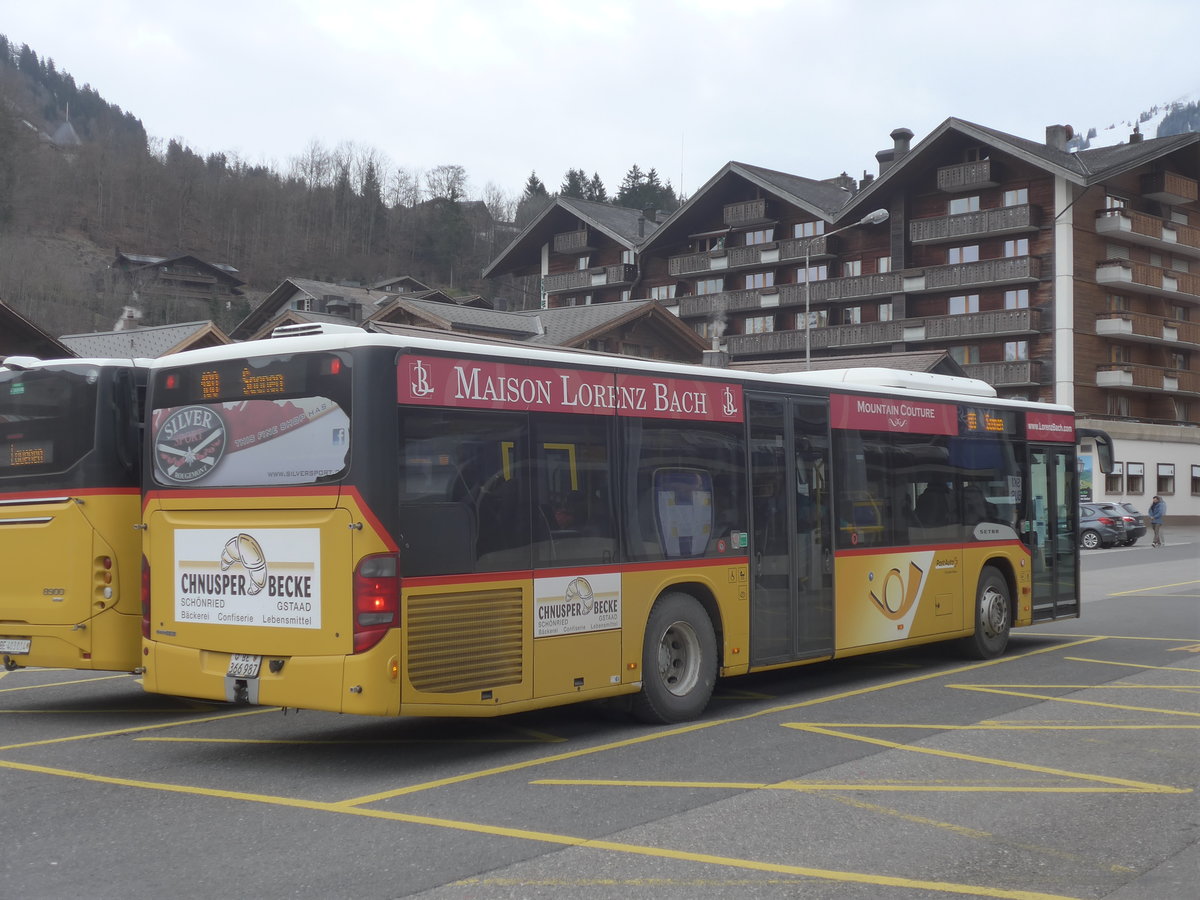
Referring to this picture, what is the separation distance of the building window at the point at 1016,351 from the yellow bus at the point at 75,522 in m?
56.8

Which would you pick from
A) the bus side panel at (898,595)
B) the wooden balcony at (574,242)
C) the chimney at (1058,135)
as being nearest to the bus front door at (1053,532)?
the bus side panel at (898,595)

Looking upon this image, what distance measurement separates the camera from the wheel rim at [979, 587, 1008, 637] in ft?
46.1

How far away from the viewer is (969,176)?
63250mm

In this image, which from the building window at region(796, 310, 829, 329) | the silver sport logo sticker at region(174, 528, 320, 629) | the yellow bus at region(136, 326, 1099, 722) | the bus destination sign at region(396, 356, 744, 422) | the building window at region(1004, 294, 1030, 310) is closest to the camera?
the yellow bus at region(136, 326, 1099, 722)

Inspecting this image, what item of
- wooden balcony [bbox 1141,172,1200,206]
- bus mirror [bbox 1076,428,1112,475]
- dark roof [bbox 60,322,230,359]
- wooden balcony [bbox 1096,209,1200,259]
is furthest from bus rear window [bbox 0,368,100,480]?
wooden balcony [bbox 1141,172,1200,206]

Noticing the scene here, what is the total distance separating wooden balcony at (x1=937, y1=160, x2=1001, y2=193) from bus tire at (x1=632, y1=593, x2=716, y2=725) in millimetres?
56704

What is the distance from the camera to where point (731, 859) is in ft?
20.1

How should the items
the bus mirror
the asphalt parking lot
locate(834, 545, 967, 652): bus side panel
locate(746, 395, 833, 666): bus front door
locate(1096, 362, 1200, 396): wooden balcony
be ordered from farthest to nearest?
locate(1096, 362, 1200, 396): wooden balcony < the bus mirror < locate(834, 545, 967, 652): bus side panel < locate(746, 395, 833, 666): bus front door < the asphalt parking lot

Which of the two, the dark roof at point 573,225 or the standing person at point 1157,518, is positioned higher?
the dark roof at point 573,225

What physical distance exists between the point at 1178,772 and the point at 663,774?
3149 millimetres

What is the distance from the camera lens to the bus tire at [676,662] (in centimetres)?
982

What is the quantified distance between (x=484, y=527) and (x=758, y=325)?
65742mm

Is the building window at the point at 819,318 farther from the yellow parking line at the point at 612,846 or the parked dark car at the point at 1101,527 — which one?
the yellow parking line at the point at 612,846

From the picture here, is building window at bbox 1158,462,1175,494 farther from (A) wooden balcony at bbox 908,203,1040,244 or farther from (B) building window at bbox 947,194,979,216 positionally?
(B) building window at bbox 947,194,979,216
